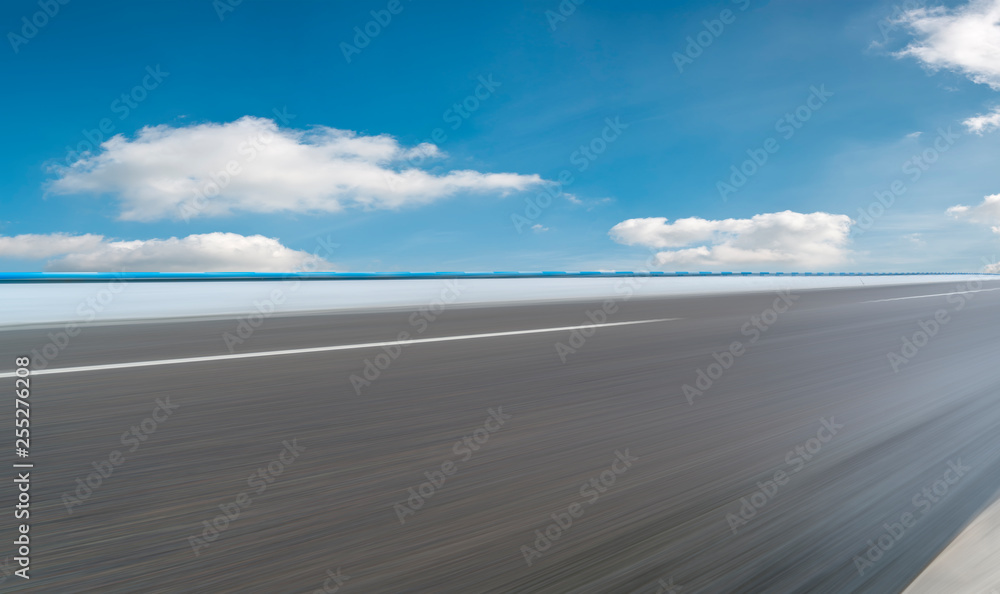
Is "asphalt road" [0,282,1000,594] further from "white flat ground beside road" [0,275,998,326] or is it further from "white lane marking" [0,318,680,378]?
"white flat ground beside road" [0,275,998,326]

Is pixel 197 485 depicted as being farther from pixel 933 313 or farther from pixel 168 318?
pixel 933 313

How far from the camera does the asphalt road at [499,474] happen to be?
4.52ft

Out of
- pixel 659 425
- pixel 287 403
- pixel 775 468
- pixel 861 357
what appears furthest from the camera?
pixel 861 357

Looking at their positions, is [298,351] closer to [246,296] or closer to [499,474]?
[499,474]

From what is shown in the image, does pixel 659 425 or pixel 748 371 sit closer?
pixel 659 425

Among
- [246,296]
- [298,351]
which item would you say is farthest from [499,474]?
[246,296]

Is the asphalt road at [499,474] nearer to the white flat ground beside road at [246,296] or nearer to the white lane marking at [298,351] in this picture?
the white lane marking at [298,351]

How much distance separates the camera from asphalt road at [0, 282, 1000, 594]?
54.2 inches

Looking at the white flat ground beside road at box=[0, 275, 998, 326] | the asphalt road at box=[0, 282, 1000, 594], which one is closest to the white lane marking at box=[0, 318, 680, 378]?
the asphalt road at box=[0, 282, 1000, 594]

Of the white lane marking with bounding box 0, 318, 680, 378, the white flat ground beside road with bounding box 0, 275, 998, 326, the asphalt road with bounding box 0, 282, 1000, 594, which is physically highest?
the white flat ground beside road with bounding box 0, 275, 998, 326

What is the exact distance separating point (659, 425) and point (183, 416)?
2.10 metres

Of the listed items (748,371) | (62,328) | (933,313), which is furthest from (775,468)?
(933,313)

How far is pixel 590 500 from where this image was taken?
5.75ft

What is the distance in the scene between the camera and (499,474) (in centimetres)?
194
